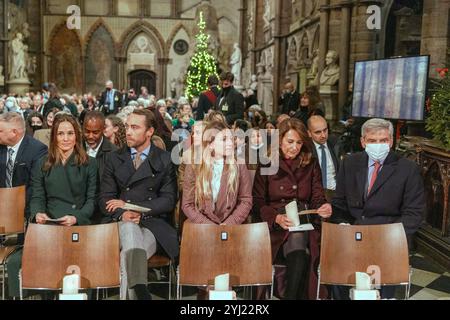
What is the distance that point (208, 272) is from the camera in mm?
3469

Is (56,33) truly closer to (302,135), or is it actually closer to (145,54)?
(145,54)

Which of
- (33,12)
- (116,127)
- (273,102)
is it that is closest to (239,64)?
(273,102)

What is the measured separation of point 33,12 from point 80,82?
4.40 meters

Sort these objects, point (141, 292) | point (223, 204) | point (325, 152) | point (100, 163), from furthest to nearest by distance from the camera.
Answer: point (325, 152), point (100, 163), point (223, 204), point (141, 292)

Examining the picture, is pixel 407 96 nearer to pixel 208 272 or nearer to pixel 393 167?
pixel 393 167

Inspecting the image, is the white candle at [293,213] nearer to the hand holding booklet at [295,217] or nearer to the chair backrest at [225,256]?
the hand holding booklet at [295,217]

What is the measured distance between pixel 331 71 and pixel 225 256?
9.13 m

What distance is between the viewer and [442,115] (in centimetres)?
546

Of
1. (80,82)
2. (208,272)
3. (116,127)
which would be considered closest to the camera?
(208,272)

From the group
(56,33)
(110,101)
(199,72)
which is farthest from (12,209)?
(56,33)

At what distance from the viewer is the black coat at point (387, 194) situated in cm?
394

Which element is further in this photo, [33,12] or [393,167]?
[33,12]

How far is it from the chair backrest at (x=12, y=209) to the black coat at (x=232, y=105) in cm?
465

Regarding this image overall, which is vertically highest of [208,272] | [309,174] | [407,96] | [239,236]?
[407,96]
